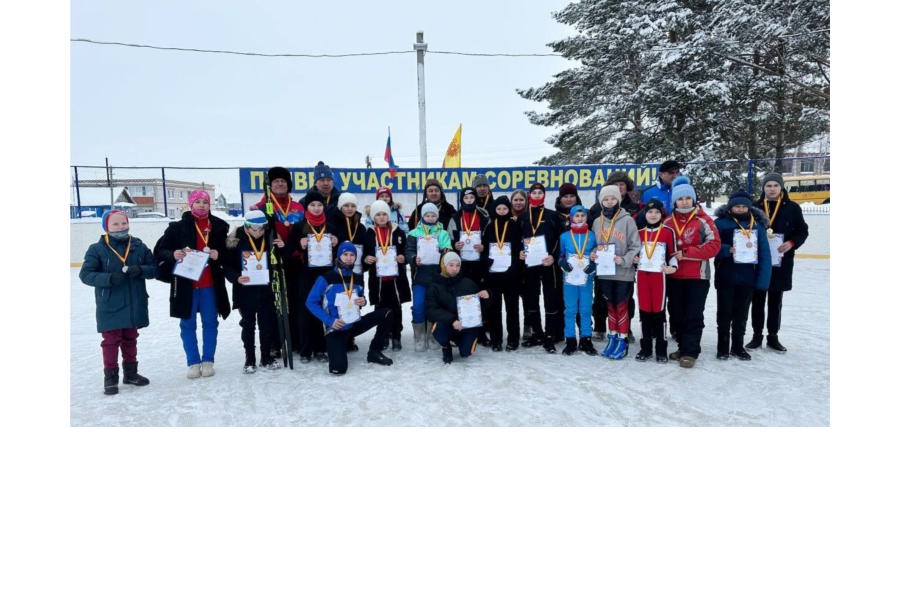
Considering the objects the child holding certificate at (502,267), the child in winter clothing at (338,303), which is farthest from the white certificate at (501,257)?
the child in winter clothing at (338,303)

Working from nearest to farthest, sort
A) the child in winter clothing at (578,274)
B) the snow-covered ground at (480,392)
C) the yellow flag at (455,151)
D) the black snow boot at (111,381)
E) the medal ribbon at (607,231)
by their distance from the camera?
the snow-covered ground at (480,392) < the black snow boot at (111,381) < the medal ribbon at (607,231) < the child in winter clothing at (578,274) < the yellow flag at (455,151)

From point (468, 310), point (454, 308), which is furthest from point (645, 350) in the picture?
point (454, 308)

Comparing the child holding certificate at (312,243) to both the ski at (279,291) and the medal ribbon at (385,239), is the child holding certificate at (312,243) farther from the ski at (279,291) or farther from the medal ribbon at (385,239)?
the medal ribbon at (385,239)

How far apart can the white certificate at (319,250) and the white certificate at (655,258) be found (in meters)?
2.78

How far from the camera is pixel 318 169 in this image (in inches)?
225

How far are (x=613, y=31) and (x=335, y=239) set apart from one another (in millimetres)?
16797

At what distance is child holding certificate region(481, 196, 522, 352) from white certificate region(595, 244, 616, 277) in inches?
31.3

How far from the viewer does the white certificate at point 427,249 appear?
5.36 m

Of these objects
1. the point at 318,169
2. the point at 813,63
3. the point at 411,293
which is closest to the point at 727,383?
the point at 411,293

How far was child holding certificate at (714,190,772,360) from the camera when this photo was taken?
4.98 m

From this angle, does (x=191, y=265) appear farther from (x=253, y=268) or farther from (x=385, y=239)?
(x=385, y=239)

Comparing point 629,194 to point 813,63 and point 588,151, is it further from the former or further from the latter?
point 588,151

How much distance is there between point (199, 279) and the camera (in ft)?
15.2

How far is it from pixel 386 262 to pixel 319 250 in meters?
0.66
